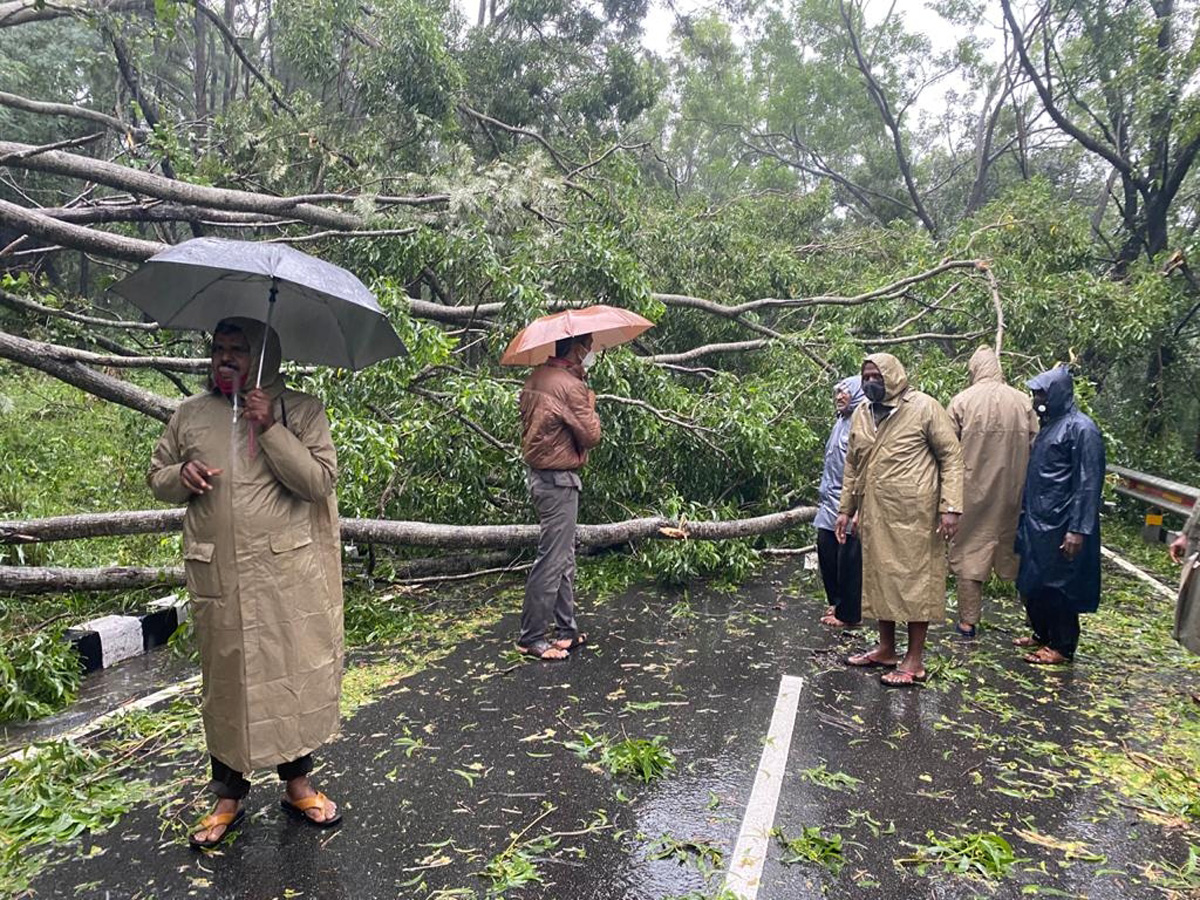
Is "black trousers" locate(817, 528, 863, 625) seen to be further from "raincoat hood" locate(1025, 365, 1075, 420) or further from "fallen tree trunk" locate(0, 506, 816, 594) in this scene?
"raincoat hood" locate(1025, 365, 1075, 420)

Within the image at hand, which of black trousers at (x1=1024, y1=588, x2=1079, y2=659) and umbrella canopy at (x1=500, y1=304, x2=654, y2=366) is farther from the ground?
umbrella canopy at (x1=500, y1=304, x2=654, y2=366)

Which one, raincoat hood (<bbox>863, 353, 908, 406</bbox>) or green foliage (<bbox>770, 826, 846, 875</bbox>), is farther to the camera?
raincoat hood (<bbox>863, 353, 908, 406</bbox>)

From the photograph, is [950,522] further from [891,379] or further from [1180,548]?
[1180,548]

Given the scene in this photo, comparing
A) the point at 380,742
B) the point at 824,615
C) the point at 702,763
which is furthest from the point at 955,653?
the point at 380,742

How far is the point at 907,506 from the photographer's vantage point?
4266 mm

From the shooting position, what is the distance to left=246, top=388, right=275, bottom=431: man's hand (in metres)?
2.68

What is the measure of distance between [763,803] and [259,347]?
2481mm

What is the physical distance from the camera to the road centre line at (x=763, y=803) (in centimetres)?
266

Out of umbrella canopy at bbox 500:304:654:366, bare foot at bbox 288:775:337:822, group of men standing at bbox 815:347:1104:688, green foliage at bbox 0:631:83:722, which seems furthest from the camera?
umbrella canopy at bbox 500:304:654:366

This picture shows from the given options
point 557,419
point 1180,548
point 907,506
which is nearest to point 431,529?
point 557,419

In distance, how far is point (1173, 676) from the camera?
461cm

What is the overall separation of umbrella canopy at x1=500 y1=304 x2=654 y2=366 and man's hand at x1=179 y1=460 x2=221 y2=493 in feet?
7.28

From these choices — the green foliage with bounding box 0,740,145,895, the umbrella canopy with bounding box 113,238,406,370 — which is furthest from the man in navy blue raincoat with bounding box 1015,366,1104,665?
the green foliage with bounding box 0,740,145,895

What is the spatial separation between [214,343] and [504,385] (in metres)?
3.71
